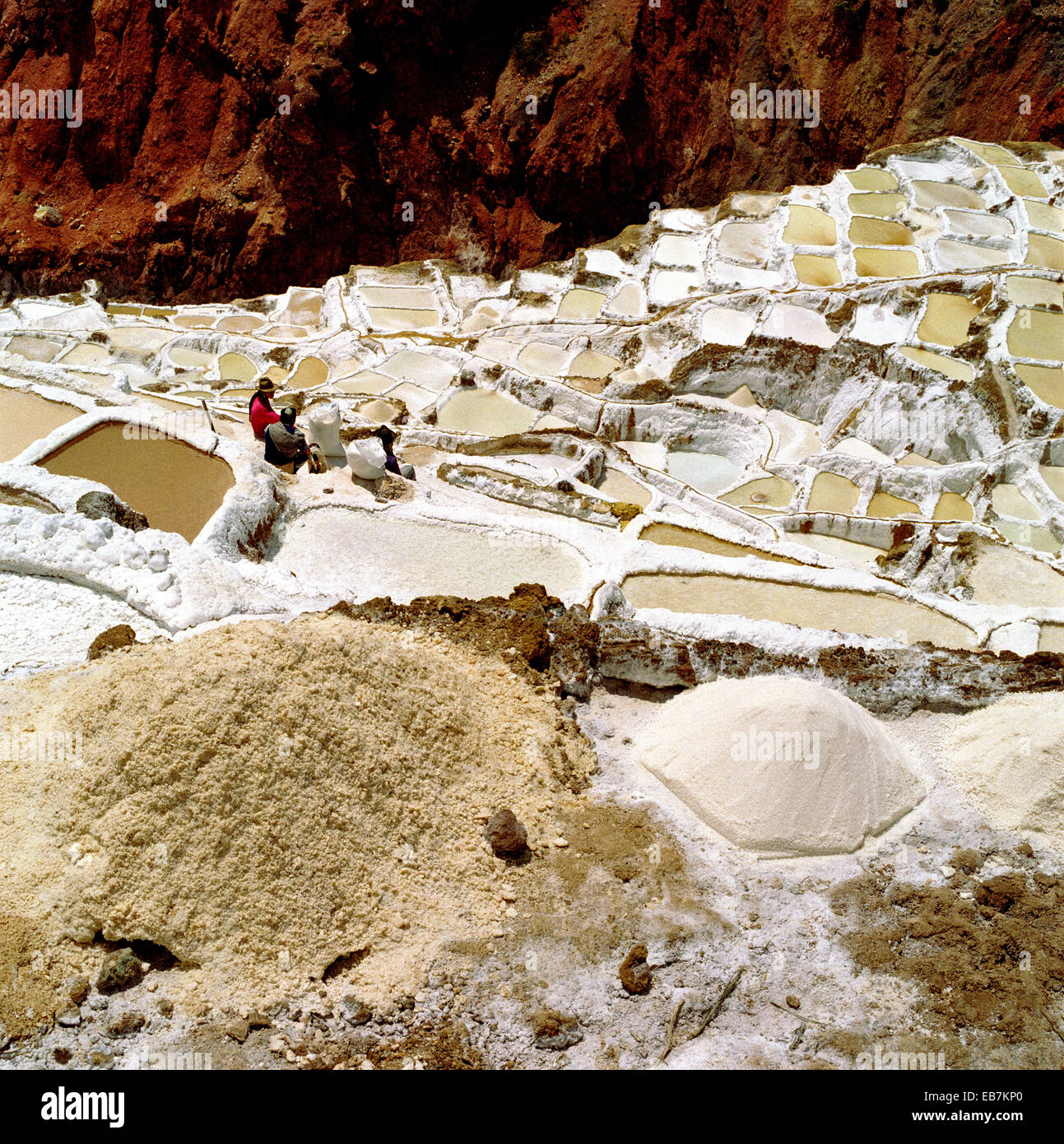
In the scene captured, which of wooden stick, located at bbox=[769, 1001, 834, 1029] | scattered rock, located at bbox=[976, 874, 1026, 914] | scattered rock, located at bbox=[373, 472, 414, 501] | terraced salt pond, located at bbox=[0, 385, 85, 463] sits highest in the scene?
terraced salt pond, located at bbox=[0, 385, 85, 463]

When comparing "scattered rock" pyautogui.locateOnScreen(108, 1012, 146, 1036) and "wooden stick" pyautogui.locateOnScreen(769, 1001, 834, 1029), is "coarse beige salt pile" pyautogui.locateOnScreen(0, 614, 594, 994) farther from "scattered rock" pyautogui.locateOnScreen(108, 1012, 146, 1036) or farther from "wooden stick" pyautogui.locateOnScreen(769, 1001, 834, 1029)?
"wooden stick" pyautogui.locateOnScreen(769, 1001, 834, 1029)

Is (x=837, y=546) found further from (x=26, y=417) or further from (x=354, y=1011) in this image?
(x=354, y=1011)

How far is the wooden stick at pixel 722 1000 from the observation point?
19.4 ft

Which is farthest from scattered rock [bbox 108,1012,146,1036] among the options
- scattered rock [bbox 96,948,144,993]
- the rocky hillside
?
the rocky hillside

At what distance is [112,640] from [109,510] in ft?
7.40

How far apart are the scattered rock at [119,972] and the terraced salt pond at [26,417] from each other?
7380 mm

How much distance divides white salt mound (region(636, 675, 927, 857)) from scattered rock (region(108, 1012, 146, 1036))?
13.0 feet

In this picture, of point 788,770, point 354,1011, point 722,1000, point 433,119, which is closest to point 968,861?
point 788,770

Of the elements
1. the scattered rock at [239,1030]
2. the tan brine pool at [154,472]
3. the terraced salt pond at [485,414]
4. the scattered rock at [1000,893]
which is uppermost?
the tan brine pool at [154,472]

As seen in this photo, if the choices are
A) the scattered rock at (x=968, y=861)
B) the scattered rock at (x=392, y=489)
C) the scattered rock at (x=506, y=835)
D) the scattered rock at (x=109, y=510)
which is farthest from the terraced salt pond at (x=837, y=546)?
the scattered rock at (x=506, y=835)

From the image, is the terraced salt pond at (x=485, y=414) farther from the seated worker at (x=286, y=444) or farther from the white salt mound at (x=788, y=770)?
the white salt mound at (x=788, y=770)

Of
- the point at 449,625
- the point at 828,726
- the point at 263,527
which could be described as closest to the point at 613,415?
the point at 263,527

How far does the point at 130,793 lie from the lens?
6.14 metres

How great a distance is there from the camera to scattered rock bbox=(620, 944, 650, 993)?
6.04 meters
